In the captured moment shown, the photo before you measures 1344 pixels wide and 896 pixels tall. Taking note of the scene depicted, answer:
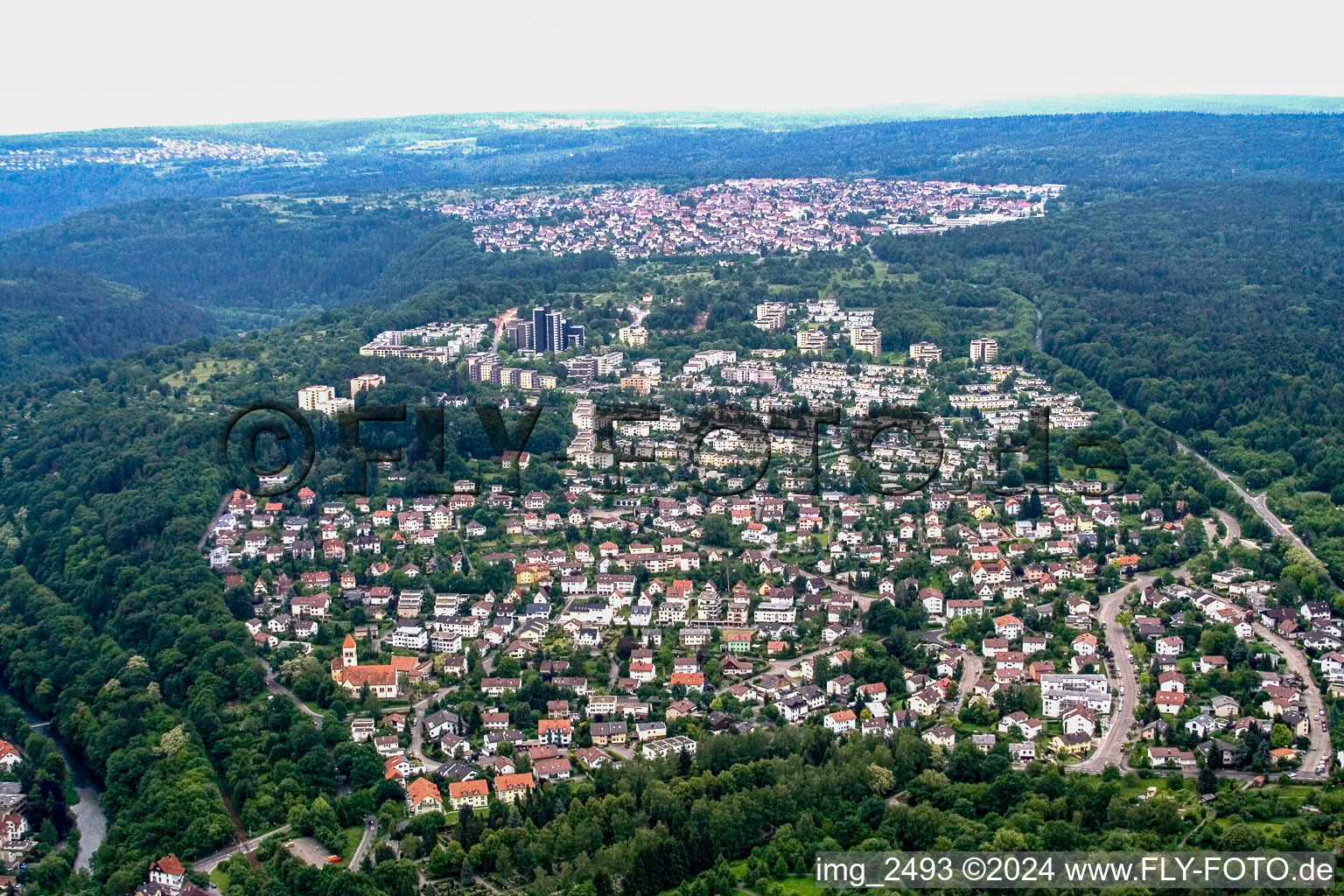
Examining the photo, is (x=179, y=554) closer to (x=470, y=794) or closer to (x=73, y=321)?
(x=470, y=794)

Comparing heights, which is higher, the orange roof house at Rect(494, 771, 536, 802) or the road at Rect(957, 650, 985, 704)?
the orange roof house at Rect(494, 771, 536, 802)

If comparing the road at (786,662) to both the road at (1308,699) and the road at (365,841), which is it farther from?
the road at (1308,699)

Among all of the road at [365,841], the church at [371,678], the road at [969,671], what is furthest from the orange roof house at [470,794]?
the road at [969,671]

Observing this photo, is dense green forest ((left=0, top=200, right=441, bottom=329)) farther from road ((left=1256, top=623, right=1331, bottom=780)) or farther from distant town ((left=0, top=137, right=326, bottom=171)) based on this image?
road ((left=1256, top=623, right=1331, bottom=780))

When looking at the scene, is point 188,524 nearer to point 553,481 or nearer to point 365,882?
point 553,481

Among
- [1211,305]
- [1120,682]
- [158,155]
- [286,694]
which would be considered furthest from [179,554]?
[158,155]

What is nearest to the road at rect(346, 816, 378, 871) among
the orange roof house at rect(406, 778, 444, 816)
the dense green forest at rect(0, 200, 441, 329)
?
the orange roof house at rect(406, 778, 444, 816)

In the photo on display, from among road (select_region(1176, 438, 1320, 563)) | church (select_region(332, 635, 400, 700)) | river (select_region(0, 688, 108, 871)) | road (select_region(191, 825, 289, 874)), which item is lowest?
river (select_region(0, 688, 108, 871))
